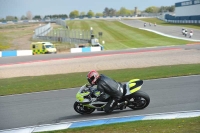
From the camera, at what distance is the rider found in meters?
10.2

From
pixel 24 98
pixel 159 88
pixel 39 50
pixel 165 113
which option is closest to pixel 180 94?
pixel 159 88

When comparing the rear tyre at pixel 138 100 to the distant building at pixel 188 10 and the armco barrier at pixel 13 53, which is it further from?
the distant building at pixel 188 10

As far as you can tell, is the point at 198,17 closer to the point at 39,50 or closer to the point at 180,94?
the point at 39,50

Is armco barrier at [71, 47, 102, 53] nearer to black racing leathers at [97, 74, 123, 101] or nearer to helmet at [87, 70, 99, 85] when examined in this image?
black racing leathers at [97, 74, 123, 101]

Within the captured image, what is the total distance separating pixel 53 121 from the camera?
10.4m

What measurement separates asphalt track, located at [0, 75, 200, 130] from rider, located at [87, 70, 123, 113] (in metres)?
0.36

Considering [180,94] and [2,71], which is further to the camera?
[2,71]

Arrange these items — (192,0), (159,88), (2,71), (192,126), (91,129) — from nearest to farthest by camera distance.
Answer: (192,126), (91,129), (159,88), (2,71), (192,0)

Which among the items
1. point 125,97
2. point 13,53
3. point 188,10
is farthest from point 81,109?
point 188,10

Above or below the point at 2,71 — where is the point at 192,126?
above

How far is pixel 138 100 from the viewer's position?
10.6m

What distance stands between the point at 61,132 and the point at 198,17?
2845 inches

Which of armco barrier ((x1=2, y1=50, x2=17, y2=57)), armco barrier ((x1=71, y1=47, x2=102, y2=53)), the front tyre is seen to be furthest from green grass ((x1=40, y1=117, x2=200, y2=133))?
armco barrier ((x1=71, y1=47, x2=102, y2=53))

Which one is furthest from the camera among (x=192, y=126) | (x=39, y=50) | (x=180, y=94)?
(x=39, y=50)
